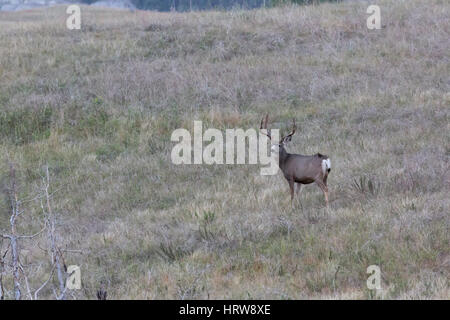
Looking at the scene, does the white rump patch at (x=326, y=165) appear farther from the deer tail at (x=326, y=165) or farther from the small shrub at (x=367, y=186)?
the small shrub at (x=367, y=186)

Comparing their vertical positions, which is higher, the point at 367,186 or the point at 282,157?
the point at 282,157

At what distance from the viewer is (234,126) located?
13914 millimetres

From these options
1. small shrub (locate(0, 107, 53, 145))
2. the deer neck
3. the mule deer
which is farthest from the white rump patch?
small shrub (locate(0, 107, 53, 145))

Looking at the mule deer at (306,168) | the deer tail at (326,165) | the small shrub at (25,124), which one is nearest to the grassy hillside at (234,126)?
the small shrub at (25,124)

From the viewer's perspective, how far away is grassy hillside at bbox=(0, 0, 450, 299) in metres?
7.16

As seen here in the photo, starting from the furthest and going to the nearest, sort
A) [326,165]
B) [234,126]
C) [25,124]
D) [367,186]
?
[25,124], [234,126], [367,186], [326,165]

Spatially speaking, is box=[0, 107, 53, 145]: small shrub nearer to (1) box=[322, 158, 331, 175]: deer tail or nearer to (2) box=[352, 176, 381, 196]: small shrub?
(1) box=[322, 158, 331, 175]: deer tail

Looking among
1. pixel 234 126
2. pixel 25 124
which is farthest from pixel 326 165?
pixel 25 124

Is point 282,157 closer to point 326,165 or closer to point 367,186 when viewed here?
point 326,165

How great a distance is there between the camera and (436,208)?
801 cm

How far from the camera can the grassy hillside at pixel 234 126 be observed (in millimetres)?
7160

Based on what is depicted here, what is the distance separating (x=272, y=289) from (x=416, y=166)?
4408 millimetres

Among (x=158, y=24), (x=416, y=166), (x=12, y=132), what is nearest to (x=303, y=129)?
(x=416, y=166)

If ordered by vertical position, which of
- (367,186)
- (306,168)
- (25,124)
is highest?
(306,168)
